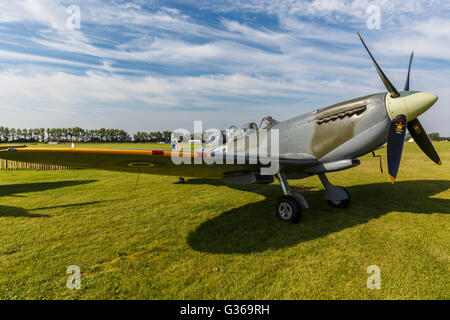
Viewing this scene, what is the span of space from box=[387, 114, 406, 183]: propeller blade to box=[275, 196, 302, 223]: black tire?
5.68ft

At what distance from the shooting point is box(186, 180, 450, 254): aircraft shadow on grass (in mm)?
3621

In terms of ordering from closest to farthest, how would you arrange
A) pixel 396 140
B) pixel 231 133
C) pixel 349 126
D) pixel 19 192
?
pixel 396 140, pixel 349 126, pixel 231 133, pixel 19 192

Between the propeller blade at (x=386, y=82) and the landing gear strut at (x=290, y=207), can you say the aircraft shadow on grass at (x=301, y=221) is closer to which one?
the landing gear strut at (x=290, y=207)

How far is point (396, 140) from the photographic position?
4.02m

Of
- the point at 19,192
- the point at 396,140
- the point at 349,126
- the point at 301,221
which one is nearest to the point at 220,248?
the point at 301,221

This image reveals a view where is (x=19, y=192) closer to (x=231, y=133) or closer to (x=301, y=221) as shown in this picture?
(x=231, y=133)

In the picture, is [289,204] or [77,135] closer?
[289,204]

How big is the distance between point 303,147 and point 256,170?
116cm

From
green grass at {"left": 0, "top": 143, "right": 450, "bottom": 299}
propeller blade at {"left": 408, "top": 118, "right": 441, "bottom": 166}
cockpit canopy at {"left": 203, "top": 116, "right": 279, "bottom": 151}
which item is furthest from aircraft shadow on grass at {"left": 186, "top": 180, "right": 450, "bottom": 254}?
cockpit canopy at {"left": 203, "top": 116, "right": 279, "bottom": 151}

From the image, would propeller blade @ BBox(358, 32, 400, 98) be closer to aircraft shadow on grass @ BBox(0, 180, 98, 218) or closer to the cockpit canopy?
the cockpit canopy

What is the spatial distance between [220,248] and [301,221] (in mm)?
1994

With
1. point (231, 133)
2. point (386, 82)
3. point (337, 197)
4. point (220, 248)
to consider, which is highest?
point (386, 82)
